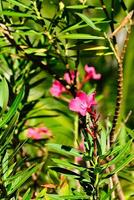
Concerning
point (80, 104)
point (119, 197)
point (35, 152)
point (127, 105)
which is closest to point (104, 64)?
point (127, 105)

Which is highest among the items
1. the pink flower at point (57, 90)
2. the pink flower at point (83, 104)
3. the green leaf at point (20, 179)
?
the pink flower at point (57, 90)

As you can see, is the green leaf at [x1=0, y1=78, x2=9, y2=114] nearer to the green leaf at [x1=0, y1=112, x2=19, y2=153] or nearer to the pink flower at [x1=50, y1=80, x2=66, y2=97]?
the green leaf at [x1=0, y1=112, x2=19, y2=153]

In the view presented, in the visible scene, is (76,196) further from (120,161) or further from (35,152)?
(35,152)

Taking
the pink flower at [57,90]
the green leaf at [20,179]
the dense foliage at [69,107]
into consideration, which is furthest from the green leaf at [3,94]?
the pink flower at [57,90]

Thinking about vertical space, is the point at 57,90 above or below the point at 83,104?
above

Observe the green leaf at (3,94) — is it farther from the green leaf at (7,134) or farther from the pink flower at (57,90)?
the pink flower at (57,90)

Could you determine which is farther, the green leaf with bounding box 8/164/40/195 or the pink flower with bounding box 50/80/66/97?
the pink flower with bounding box 50/80/66/97

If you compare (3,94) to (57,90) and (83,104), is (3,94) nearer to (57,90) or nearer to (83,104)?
(83,104)

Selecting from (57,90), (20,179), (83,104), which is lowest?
(20,179)

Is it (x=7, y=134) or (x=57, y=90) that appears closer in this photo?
(x=7, y=134)

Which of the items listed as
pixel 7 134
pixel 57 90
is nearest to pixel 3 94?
pixel 7 134

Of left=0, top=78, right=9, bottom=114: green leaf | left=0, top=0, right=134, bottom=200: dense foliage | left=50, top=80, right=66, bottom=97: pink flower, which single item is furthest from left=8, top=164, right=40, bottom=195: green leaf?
left=50, top=80, right=66, bottom=97: pink flower

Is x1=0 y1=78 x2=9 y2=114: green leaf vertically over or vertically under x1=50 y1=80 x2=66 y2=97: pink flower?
under
